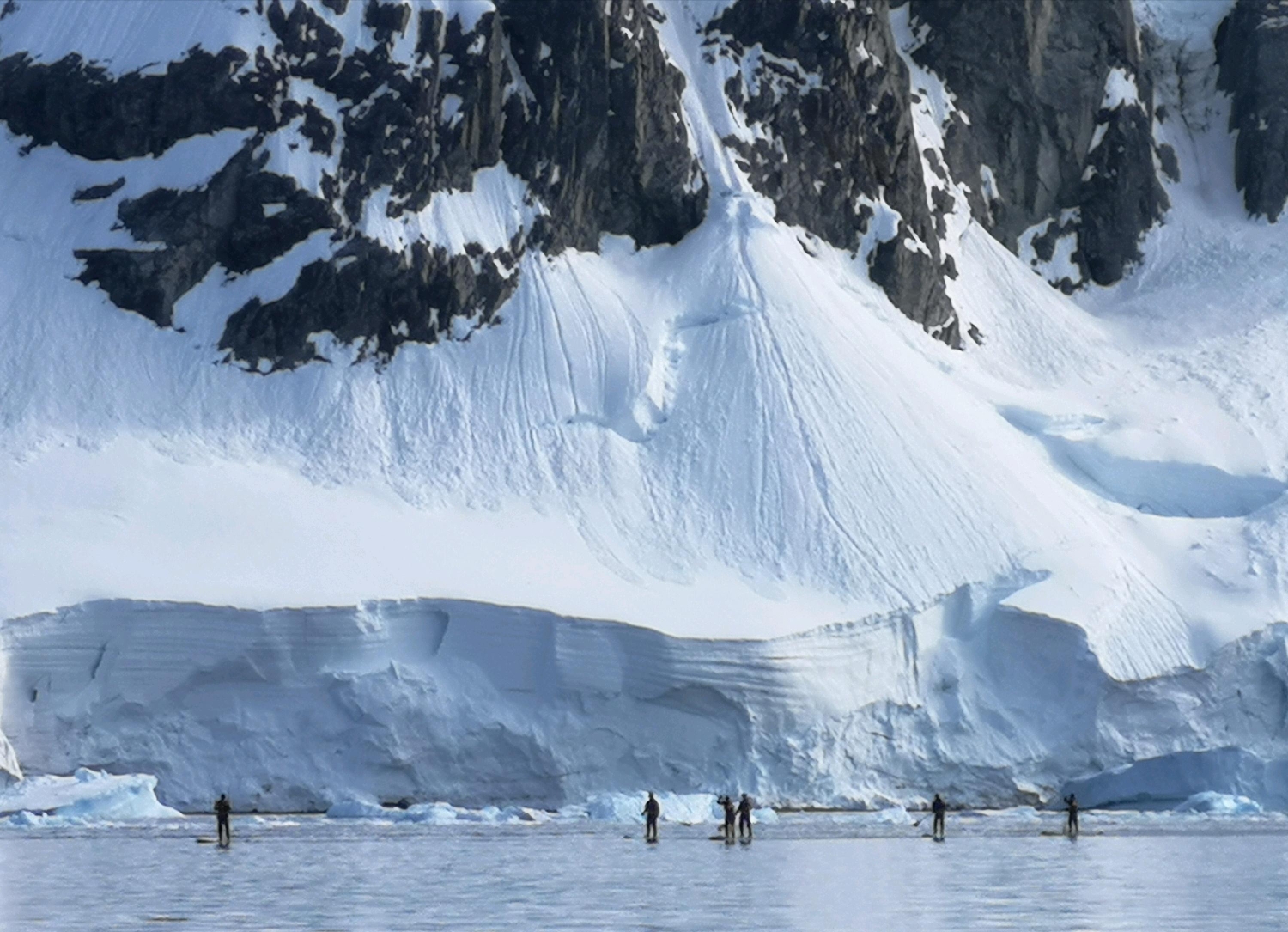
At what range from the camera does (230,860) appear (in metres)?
40.0

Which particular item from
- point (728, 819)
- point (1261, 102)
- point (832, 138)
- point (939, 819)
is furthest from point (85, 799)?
point (1261, 102)

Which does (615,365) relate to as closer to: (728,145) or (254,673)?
(728,145)

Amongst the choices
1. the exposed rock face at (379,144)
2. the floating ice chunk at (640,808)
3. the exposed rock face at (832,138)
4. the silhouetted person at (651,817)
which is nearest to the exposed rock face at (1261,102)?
the exposed rock face at (832,138)

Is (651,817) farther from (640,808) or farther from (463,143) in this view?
(463,143)

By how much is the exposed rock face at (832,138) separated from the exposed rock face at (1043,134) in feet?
20.6

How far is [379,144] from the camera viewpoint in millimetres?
72438

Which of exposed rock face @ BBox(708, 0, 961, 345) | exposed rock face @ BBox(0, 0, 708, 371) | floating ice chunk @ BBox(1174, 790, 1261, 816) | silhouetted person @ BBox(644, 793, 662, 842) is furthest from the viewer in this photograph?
exposed rock face @ BBox(708, 0, 961, 345)

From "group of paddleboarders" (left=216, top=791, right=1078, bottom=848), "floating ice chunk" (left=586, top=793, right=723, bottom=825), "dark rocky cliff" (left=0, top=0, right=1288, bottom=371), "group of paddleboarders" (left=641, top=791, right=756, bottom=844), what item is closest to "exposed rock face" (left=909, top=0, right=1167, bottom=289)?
"dark rocky cliff" (left=0, top=0, right=1288, bottom=371)

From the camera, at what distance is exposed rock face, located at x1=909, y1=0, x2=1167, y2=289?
279 ft

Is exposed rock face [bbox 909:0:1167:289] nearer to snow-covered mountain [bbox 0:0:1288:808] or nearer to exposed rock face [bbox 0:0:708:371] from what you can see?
snow-covered mountain [bbox 0:0:1288:808]

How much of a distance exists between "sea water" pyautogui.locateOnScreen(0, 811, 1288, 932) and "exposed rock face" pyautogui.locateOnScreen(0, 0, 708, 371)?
21353 millimetres

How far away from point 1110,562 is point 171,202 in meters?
28.2

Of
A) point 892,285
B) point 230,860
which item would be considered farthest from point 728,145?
point 230,860

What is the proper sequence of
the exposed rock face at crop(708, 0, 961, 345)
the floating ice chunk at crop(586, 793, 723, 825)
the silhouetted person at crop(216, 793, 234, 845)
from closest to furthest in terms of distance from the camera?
the silhouetted person at crop(216, 793, 234, 845), the floating ice chunk at crop(586, 793, 723, 825), the exposed rock face at crop(708, 0, 961, 345)
